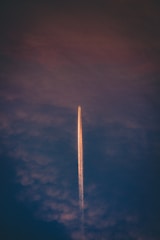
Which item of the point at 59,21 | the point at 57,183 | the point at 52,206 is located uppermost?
the point at 59,21

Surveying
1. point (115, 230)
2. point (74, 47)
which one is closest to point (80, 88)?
point (74, 47)

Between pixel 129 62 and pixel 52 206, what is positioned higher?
pixel 129 62

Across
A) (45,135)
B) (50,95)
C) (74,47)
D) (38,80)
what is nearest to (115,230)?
(45,135)

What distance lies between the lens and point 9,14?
5941 mm

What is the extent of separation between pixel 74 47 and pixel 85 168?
2504mm

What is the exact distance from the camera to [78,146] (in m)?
4.52

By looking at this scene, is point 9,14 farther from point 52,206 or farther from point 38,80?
point 52,206

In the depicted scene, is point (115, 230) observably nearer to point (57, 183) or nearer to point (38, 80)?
point (57, 183)

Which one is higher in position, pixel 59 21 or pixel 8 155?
pixel 59 21

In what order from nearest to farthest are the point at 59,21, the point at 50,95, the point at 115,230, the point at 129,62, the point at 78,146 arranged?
the point at 115,230, the point at 78,146, the point at 50,95, the point at 129,62, the point at 59,21

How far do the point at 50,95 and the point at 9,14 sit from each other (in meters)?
2.02

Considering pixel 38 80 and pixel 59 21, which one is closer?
pixel 38 80

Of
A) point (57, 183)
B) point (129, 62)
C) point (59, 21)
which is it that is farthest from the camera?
point (59, 21)

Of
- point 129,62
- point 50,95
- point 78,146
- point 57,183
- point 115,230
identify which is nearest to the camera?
point 115,230
